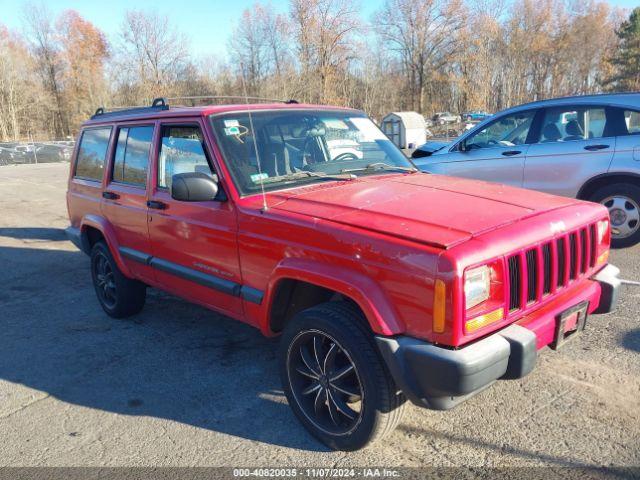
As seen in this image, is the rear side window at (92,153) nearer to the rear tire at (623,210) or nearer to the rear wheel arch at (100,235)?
the rear wheel arch at (100,235)

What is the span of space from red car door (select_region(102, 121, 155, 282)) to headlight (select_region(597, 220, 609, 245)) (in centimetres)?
330

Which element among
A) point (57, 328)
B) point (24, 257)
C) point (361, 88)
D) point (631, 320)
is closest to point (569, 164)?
point (631, 320)

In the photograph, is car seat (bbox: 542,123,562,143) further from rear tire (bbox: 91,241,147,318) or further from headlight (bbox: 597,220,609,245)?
rear tire (bbox: 91,241,147,318)

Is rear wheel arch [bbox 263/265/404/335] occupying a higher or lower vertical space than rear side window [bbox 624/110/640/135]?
lower

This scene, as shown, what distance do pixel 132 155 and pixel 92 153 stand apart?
1019mm

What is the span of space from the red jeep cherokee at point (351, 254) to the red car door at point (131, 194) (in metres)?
0.02

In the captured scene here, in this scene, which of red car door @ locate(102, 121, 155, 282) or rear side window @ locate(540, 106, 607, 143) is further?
rear side window @ locate(540, 106, 607, 143)

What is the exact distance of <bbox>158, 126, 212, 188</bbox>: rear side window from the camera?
145 inches

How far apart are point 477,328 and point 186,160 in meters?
2.46

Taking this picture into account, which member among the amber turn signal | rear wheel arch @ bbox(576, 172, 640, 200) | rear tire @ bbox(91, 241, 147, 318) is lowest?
rear tire @ bbox(91, 241, 147, 318)

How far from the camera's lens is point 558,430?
2965mm

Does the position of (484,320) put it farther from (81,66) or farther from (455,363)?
(81,66)

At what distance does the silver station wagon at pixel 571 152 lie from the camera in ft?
20.0

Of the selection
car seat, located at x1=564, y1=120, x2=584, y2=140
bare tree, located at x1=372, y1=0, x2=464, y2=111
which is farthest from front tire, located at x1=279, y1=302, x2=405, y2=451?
bare tree, located at x1=372, y1=0, x2=464, y2=111
